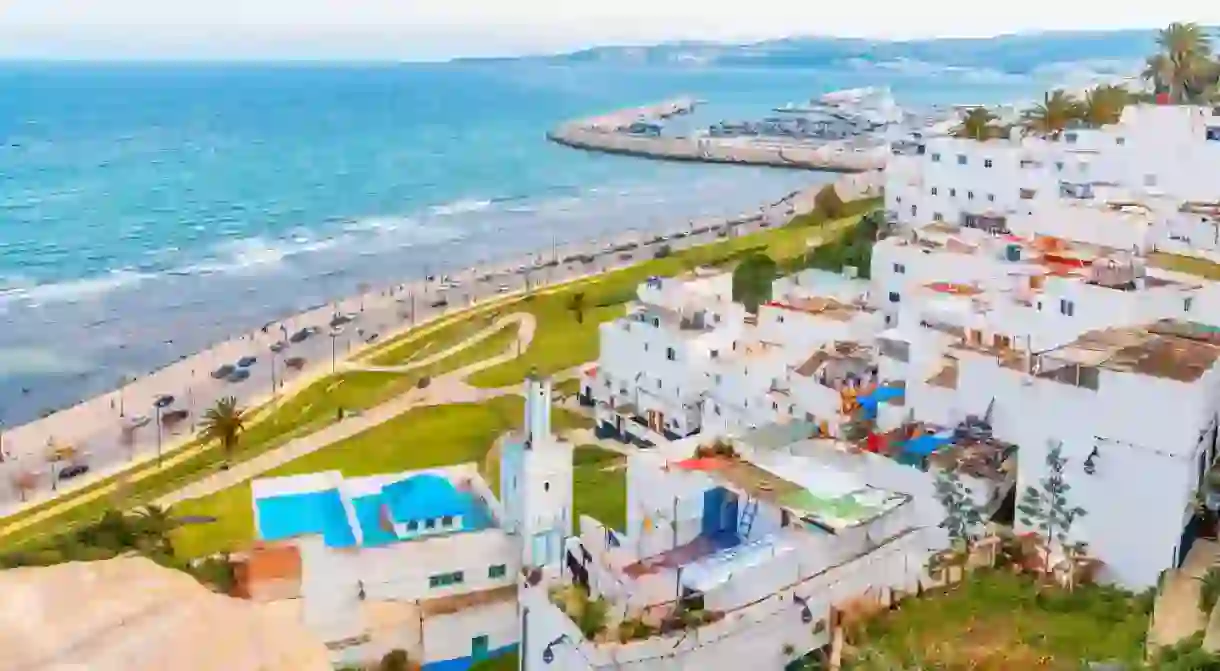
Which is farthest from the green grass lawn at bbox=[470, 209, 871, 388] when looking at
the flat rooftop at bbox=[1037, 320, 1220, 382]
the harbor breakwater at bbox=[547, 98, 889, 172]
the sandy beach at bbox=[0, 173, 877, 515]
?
the harbor breakwater at bbox=[547, 98, 889, 172]

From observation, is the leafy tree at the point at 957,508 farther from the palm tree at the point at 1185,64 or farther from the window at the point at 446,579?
the palm tree at the point at 1185,64

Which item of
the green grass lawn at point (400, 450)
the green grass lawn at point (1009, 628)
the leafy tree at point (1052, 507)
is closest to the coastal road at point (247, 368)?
the green grass lawn at point (400, 450)

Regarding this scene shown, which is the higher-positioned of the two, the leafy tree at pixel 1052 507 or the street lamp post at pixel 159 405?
the leafy tree at pixel 1052 507

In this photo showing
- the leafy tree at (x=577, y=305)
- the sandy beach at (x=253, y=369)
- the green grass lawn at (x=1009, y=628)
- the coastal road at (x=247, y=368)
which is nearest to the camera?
the green grass lawn at (x=1009, y=628)

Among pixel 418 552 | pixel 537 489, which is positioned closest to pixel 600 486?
pixel 537 489

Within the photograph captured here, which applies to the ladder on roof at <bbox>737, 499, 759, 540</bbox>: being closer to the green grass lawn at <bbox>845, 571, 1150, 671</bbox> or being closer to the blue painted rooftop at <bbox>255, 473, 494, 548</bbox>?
the green grass lawn at <bbox>845, 571, 1150, 671</bbox>

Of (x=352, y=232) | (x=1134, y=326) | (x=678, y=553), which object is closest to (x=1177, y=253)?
(x=1134, y=326)
